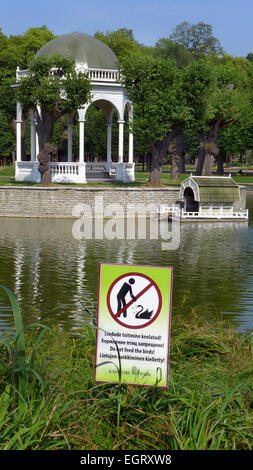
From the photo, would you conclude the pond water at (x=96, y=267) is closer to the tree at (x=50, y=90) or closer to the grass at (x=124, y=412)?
the grass at (x=124, y=412)

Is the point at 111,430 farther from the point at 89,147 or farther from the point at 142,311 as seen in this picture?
the point at 89,147

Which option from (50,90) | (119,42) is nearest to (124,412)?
(50,90)

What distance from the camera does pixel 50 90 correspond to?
37.6m

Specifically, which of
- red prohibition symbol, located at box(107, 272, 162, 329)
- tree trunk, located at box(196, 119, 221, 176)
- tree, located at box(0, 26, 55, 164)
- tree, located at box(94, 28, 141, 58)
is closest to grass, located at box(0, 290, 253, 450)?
red prohibition symbol, located at box(107, 272, 162, 329)

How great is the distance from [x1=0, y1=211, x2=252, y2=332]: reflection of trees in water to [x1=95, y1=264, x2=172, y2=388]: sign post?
22.2 feet

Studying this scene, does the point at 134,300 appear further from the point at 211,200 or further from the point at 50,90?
the point at 50,90

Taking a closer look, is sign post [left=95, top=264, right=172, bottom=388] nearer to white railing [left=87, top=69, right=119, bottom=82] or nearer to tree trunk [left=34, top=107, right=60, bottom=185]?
tree trunk [left=34, top=107, right=60, bottom=185]

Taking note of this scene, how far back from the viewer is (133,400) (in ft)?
19.2

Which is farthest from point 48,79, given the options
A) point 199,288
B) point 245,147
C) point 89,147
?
point 89,147

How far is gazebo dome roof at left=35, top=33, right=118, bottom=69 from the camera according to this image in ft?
148

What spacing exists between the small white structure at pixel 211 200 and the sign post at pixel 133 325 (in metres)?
32.0

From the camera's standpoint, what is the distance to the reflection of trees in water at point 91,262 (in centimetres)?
1566

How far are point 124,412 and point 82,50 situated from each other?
43.0 m
